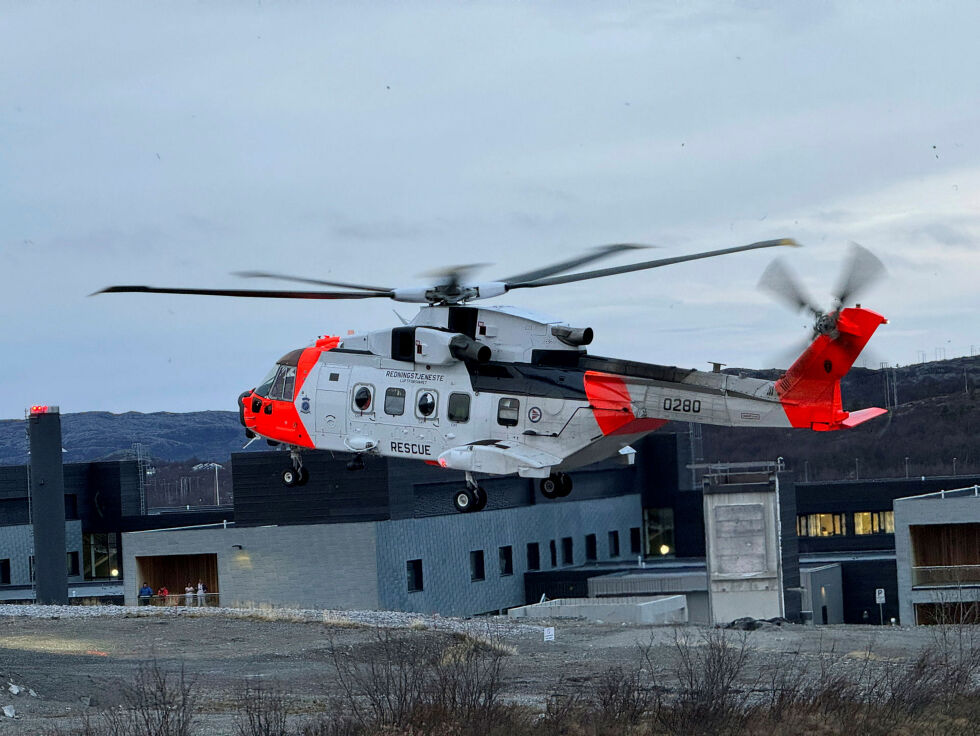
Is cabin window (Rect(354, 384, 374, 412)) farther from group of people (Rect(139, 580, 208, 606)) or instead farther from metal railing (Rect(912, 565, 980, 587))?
metal railing (Rect(912, 565, 980, 587))

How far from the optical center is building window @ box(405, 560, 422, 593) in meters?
57.4

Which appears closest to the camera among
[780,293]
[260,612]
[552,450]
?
[780,293]

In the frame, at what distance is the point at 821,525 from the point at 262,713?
64.9m

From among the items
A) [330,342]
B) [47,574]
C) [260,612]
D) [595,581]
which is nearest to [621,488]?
[595,581]

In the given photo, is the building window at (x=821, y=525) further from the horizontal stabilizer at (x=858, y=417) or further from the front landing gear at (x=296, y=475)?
the horizontal stabilizer at (x=858, y=417)

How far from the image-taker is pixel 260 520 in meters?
58.3

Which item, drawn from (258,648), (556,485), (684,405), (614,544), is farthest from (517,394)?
(614,544)

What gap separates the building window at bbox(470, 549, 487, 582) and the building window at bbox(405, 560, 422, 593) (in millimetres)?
4099

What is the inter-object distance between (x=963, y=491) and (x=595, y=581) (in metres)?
16.1

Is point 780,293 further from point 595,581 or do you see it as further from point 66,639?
point 595,581

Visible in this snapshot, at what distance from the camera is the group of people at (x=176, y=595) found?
53844mm

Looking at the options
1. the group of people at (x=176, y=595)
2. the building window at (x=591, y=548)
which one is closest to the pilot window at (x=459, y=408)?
the group of people at (x=176, y=595)

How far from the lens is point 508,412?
2436cm

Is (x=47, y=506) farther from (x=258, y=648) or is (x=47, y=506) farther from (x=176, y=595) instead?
(x=258, y=648)
